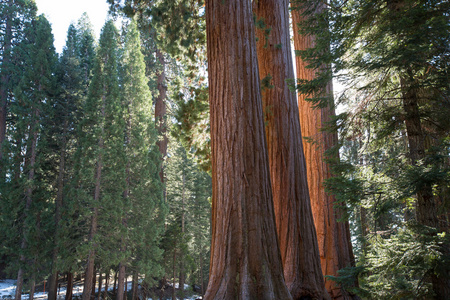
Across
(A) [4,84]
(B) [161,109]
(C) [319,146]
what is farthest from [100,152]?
(C) [319,146]

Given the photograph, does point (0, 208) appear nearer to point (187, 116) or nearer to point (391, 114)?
point (187, 116)

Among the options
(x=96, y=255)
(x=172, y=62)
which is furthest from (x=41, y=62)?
(x=96, y=255)

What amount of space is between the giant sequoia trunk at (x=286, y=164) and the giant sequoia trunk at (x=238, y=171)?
1.09m

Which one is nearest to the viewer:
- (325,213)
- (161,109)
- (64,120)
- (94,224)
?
(325,213)

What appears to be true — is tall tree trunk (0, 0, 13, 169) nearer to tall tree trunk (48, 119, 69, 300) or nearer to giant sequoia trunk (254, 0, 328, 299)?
tall tree trunk (48, 119, 69, 300)

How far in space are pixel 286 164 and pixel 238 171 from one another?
1.75 metres

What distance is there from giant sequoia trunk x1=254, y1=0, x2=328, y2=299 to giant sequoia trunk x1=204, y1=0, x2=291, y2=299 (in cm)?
109

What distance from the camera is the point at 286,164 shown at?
17.8 ft

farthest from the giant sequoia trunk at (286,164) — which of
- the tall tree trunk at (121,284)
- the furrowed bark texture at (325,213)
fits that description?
the tall tree trunk at (121,284)

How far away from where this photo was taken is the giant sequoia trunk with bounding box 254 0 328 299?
479 centimetres

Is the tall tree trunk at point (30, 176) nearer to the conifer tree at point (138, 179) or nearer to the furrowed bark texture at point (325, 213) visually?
the conifer tree at point (138, 179)

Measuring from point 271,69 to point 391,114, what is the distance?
8.14 ft

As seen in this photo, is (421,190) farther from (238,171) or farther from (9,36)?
(9,36)

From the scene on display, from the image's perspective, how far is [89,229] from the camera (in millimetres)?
17047
